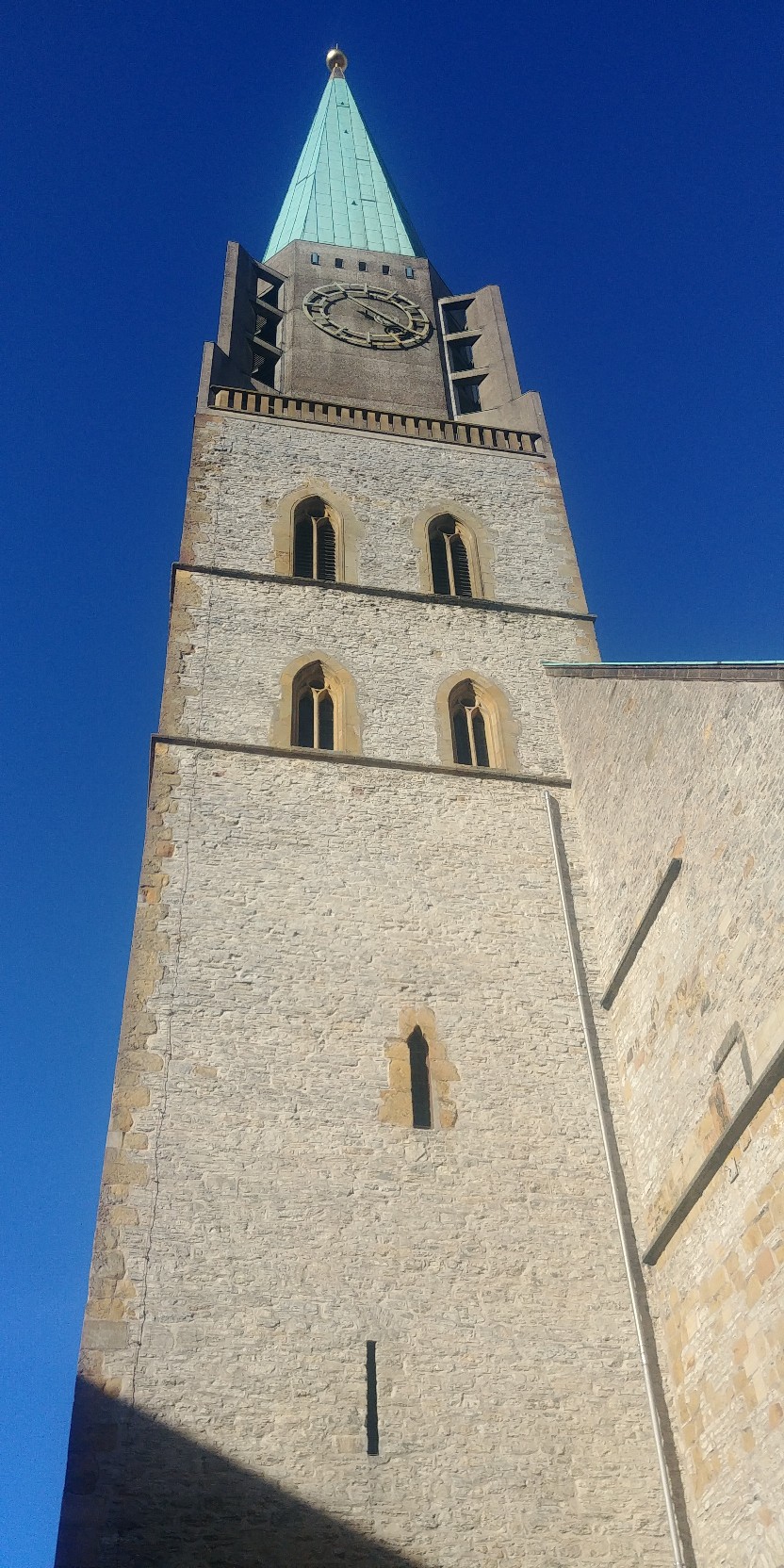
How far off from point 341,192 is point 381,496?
42.1 ft

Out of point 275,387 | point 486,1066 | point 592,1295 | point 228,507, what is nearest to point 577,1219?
point 592,1295

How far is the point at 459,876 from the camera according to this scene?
13000mm

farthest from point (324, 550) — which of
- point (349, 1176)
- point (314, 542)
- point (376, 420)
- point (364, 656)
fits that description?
point (349, 1176)

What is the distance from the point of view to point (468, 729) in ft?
49.1

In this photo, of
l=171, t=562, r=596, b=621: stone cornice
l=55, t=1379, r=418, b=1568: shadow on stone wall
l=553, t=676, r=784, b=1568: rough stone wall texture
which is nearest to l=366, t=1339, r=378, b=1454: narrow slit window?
l=55, t=1379, r=418, b=1568: shadow on stone wall

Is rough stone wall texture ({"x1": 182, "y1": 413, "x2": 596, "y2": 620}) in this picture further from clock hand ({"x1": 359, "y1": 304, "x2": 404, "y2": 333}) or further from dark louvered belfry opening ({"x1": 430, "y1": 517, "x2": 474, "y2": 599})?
clock hand ({"x1": 359, "y1": 304, "x2": 404, "y2": 333})

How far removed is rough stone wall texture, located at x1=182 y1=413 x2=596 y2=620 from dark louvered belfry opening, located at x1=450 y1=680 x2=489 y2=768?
5.66ft

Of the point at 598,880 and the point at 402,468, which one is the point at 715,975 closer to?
the point at 598,880

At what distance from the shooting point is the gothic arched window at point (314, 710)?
14.4m

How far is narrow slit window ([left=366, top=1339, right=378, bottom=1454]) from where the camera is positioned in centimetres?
916

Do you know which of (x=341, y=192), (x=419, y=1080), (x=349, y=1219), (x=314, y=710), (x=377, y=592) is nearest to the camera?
(x=349, y=1219)

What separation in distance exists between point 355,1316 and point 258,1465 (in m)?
1.20

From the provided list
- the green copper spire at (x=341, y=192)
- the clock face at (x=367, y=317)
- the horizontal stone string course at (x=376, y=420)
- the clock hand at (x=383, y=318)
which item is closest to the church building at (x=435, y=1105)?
the horizontal stone string course at (x=376, y=420)

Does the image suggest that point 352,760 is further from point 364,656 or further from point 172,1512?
point 172,1512
